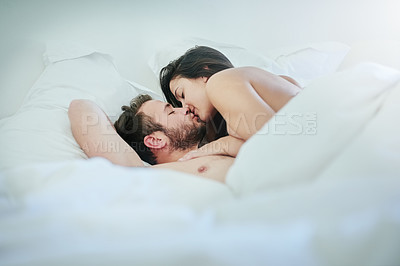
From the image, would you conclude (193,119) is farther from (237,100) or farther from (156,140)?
(237,100)

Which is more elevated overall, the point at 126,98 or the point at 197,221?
the point at 197,221

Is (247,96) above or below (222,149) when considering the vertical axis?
above

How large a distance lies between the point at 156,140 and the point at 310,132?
0.60 m

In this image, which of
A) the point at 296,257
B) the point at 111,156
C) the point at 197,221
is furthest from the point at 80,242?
the point at 111,156

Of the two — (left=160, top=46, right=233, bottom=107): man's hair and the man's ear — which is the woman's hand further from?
(left=160, top=46, right=233, bottom=107): man's hair

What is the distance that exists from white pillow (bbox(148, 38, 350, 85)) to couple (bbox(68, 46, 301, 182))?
191 mm

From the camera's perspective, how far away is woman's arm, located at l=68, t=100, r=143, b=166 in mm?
894

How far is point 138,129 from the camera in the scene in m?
1.08

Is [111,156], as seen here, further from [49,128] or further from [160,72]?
[160,72]

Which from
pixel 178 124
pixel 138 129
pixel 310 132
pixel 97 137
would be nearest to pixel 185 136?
pixel 178 124

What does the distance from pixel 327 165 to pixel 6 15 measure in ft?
3.73

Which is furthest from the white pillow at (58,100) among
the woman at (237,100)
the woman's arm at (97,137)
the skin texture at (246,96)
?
the skin texture at (246,96)

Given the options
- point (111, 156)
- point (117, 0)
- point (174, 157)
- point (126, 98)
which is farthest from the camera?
point (117, 0)

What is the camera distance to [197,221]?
16.5 inches
